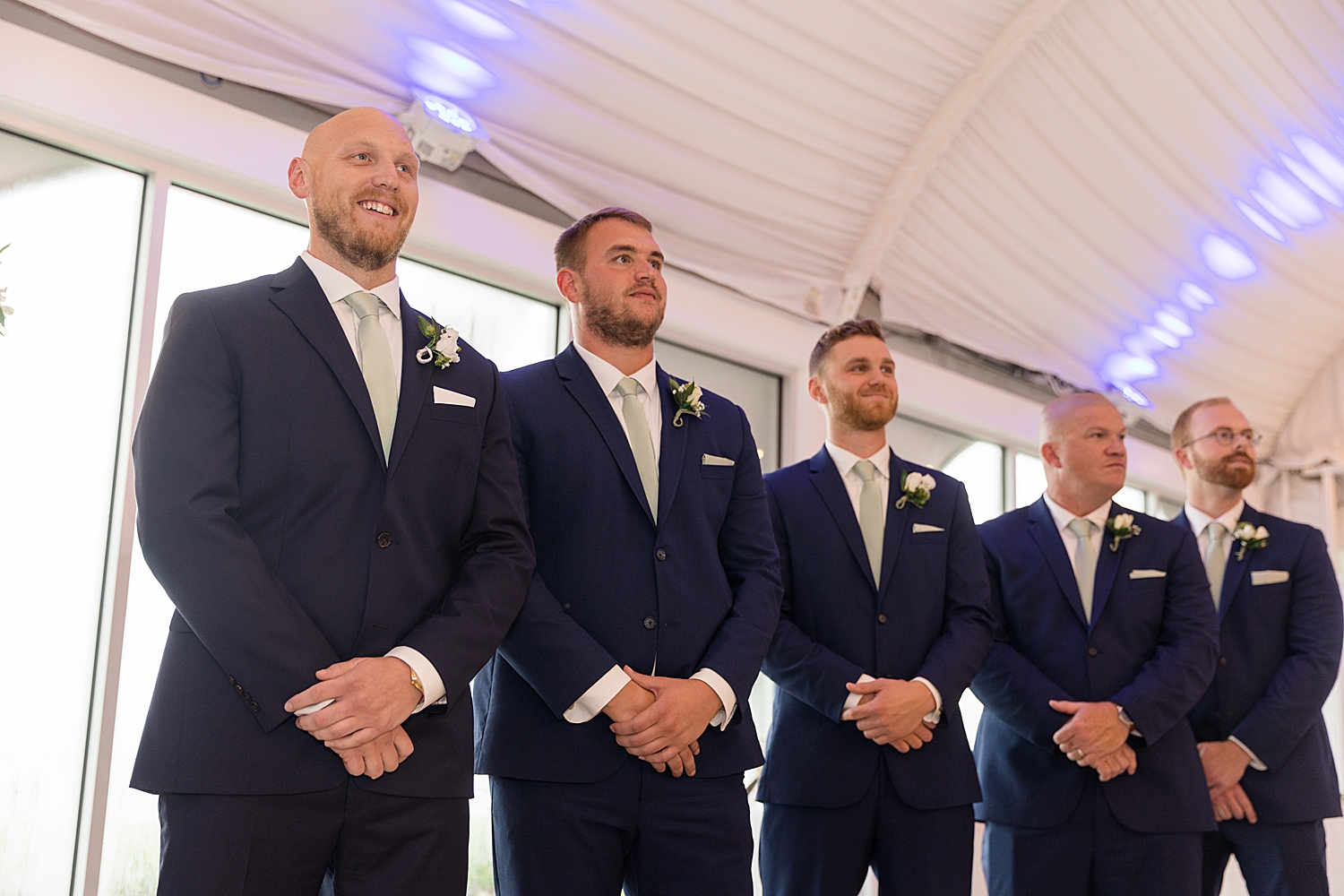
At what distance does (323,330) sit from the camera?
90.4 inches

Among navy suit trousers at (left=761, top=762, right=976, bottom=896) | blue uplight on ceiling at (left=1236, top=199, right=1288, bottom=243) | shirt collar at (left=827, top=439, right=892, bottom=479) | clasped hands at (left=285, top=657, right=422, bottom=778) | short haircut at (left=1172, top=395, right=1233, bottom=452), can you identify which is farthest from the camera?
blue uplight on ceiling at (left=1236, top=199, right=1288, bottom=243)

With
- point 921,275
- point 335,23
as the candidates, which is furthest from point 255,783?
point 921,275

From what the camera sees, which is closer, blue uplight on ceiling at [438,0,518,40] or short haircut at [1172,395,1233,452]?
blue uplight on ceiling at [438,0,518,40]

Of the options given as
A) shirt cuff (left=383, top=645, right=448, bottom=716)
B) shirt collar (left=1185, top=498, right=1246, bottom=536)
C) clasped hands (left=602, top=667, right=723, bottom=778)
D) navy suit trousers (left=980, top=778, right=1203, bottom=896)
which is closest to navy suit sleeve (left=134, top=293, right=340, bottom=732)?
shirt cuff (left=383, top=645, right=448, bottom=716)

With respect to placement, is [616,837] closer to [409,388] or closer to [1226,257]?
[409,388]

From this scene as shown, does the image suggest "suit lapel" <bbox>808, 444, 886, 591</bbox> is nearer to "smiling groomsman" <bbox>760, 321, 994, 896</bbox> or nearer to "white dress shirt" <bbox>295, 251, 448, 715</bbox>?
"smiling groomsman" <bbox>760, 321, 994, 896</bbox>

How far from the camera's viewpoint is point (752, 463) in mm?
3057

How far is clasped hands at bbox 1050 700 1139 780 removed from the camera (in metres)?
3.43

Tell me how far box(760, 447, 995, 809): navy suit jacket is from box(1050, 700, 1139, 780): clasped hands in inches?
14.6

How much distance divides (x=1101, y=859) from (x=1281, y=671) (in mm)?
1023

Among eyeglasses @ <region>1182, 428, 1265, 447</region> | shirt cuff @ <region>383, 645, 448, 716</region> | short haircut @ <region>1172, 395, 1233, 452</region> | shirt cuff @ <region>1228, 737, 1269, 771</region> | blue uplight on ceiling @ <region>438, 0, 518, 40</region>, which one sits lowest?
shirt cuff @ <region>1228, 737, 1269, 771</region>

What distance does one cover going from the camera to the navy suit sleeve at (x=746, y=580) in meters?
2.67

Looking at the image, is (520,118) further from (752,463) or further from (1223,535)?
(1223,535)

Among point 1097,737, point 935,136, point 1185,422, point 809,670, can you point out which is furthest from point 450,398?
point 935,136
